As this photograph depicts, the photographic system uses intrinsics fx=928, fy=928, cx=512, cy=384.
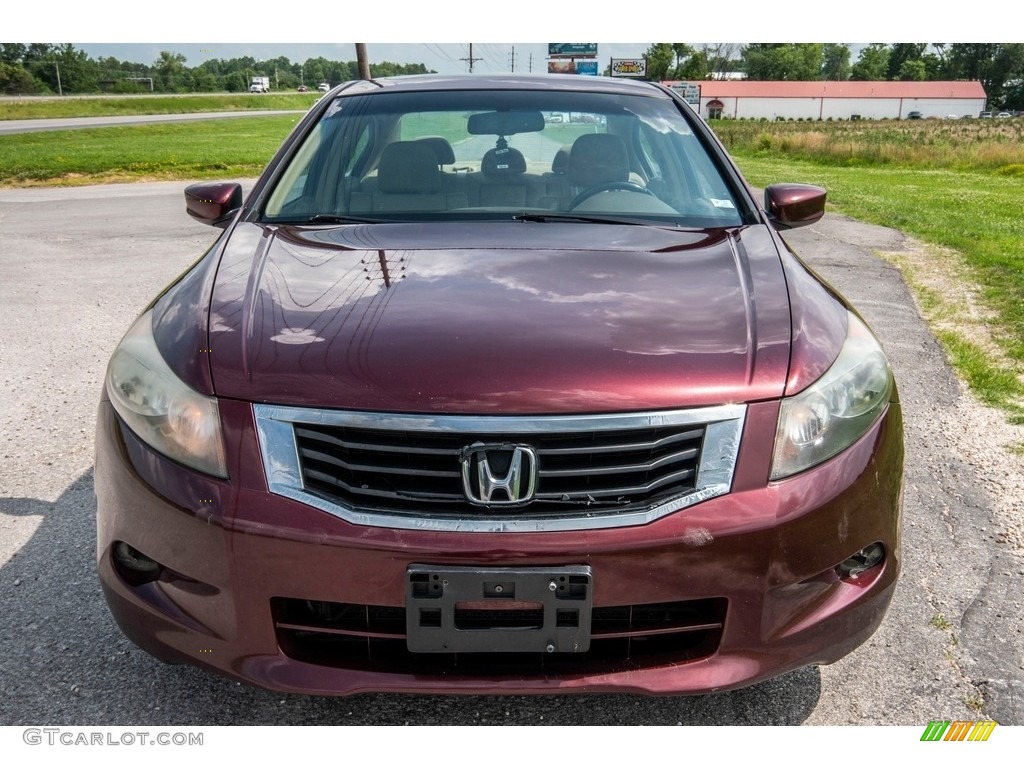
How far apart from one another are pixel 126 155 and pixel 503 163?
64.5 ft

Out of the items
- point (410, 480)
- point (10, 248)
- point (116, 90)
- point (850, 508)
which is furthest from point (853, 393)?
point (116, 90)

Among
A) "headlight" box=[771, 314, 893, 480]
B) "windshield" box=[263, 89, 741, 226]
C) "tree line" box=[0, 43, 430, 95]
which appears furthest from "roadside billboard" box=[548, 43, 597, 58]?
"headlight" box=[771, 314, 893, 480]

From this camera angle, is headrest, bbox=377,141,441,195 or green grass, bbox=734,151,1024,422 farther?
green grass, bbox=734,151,1024,422

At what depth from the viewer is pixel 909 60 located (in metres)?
132

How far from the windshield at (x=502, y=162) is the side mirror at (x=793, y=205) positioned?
300 mm

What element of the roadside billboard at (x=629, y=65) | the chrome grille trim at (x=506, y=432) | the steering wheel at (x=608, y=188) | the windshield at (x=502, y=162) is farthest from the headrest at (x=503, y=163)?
the roadside billboard at (x=629, y=65)

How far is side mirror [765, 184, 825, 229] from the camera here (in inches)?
133

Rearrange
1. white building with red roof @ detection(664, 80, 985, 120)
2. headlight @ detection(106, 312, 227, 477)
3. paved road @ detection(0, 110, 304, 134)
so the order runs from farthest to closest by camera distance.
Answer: white building with red roof @ detection(664, 80, 985, 120)
paved road @ detection(0, 110, 304, 134)
headlight @ detection(106, 312, 227, 477)

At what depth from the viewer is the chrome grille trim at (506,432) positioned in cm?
188

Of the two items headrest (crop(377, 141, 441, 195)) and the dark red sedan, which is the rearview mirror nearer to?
headrest (crop(377, 141, 441, 195))

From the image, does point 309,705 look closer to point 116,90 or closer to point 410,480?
point 410,480

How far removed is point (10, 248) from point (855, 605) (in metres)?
9.40

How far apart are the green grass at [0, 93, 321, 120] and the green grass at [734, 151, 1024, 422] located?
35682 millimetres
